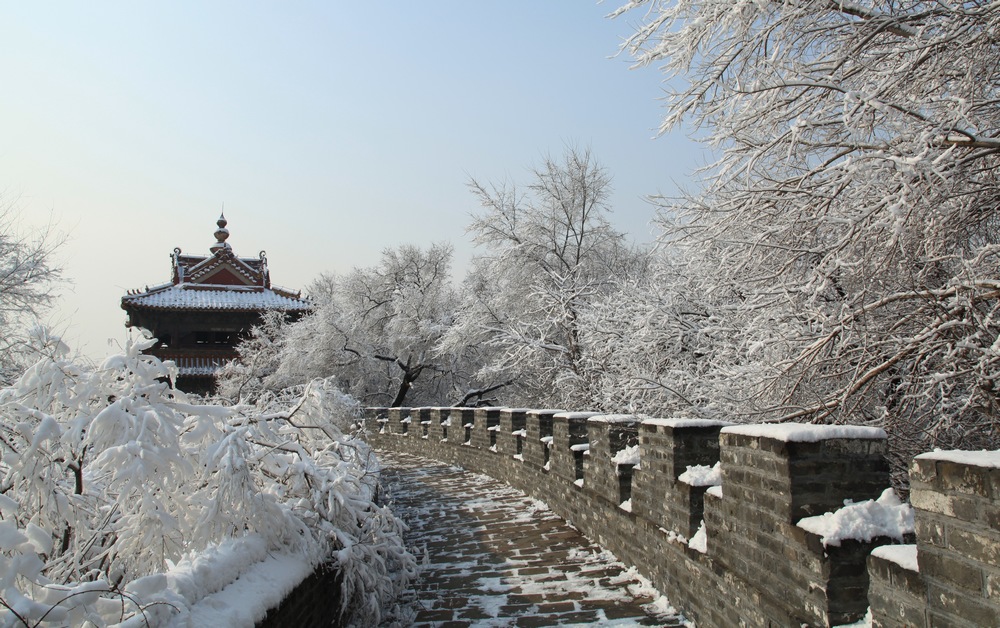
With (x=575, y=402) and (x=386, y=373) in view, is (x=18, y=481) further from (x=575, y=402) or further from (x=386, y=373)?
(x=386, y=373)

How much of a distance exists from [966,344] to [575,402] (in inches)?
483

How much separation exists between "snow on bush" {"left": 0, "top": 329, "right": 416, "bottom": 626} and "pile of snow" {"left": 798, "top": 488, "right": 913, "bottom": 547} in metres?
2.49

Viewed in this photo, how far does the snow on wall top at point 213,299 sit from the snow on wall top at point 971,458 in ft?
106

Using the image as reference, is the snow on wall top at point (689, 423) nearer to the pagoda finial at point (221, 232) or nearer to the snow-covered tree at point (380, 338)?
the snow-covered tree at point (380, 338)

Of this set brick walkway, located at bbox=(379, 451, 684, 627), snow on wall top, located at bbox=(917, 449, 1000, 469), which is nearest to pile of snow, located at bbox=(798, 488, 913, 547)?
snow on wall top, located at bbox=(917, 449, 1000, 469)

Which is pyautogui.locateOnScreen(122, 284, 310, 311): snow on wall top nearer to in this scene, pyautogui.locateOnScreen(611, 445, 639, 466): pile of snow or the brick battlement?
pyautogui.locateOnScreen(611, 445, 639, 466): pile of snow

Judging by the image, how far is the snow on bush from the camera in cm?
226

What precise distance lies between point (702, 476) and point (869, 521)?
1644 mm

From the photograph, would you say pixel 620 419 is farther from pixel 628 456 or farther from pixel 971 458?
pixel 971 458

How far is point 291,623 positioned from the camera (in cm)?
337

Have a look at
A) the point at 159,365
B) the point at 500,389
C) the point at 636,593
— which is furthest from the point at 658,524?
the point at 500,389

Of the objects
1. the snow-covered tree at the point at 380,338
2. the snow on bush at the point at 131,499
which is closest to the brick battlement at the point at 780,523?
the snow on bush at the point at 131,499

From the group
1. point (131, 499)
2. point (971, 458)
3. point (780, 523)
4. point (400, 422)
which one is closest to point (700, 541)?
point (780, 523)

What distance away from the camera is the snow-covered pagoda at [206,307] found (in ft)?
98.5
